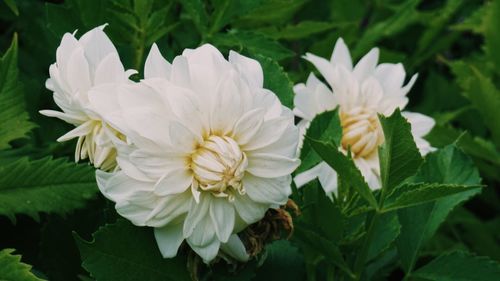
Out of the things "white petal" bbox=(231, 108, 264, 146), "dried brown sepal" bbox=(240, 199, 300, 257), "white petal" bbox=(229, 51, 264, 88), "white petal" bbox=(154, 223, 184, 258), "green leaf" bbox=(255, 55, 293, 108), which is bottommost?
"dried brown sepal" bbox=(240, 199, 300, 257)

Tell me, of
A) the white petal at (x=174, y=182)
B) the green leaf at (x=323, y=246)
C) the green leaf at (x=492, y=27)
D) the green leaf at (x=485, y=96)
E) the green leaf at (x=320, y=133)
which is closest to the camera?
the white petal at (x=174, y=182)

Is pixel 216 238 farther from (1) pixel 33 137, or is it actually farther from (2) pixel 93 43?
(1) pixel 33 137

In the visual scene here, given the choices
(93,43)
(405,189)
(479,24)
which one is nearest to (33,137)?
(93,43)

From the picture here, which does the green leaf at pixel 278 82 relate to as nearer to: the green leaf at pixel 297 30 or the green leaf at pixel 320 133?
the green leaf at pixel 320 133

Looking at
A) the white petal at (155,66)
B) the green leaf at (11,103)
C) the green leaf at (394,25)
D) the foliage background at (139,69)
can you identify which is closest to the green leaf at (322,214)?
the foliage background at (139,69)

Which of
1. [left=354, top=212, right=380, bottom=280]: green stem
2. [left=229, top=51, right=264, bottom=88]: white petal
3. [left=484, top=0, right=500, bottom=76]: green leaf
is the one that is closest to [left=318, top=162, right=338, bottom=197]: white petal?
[left=354, top=212, right=380, bottom=280]: green stem

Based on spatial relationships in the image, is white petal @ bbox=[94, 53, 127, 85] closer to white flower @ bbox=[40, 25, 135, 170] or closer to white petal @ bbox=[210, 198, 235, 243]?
white flower @ bbox=[40, 25, 135, 170]
